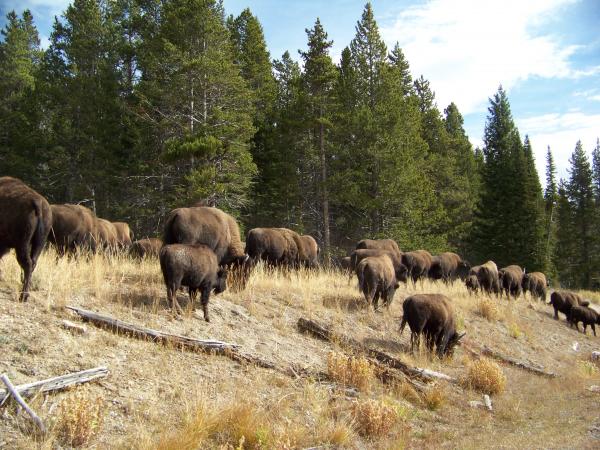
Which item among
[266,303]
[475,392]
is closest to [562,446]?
[475,392]

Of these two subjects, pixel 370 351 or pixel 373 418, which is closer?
pixel 373 418

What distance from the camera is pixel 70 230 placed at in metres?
11.9

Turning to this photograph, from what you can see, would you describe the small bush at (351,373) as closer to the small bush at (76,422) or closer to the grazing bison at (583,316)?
the small bush at (76,422)

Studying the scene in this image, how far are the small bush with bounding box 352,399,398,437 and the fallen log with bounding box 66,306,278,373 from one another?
155 cm

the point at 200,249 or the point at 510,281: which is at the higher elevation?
the point at 200,249

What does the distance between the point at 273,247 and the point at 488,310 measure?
26.4ft

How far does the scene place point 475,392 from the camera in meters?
9.88

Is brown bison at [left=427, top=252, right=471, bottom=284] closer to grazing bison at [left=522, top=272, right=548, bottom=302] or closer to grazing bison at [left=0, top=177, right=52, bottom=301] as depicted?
grazing bison at [left=522, top=272, right=548, bottom=302]

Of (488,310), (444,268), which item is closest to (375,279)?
(488,310)

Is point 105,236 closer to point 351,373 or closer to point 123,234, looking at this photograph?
point 123,234

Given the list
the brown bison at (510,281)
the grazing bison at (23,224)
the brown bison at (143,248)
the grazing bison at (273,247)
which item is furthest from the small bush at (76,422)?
the brown bison at (510,281)

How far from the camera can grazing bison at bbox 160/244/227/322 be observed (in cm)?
834

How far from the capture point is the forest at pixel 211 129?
23609 mm

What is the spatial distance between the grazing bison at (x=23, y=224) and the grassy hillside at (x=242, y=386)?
2.01 feet
